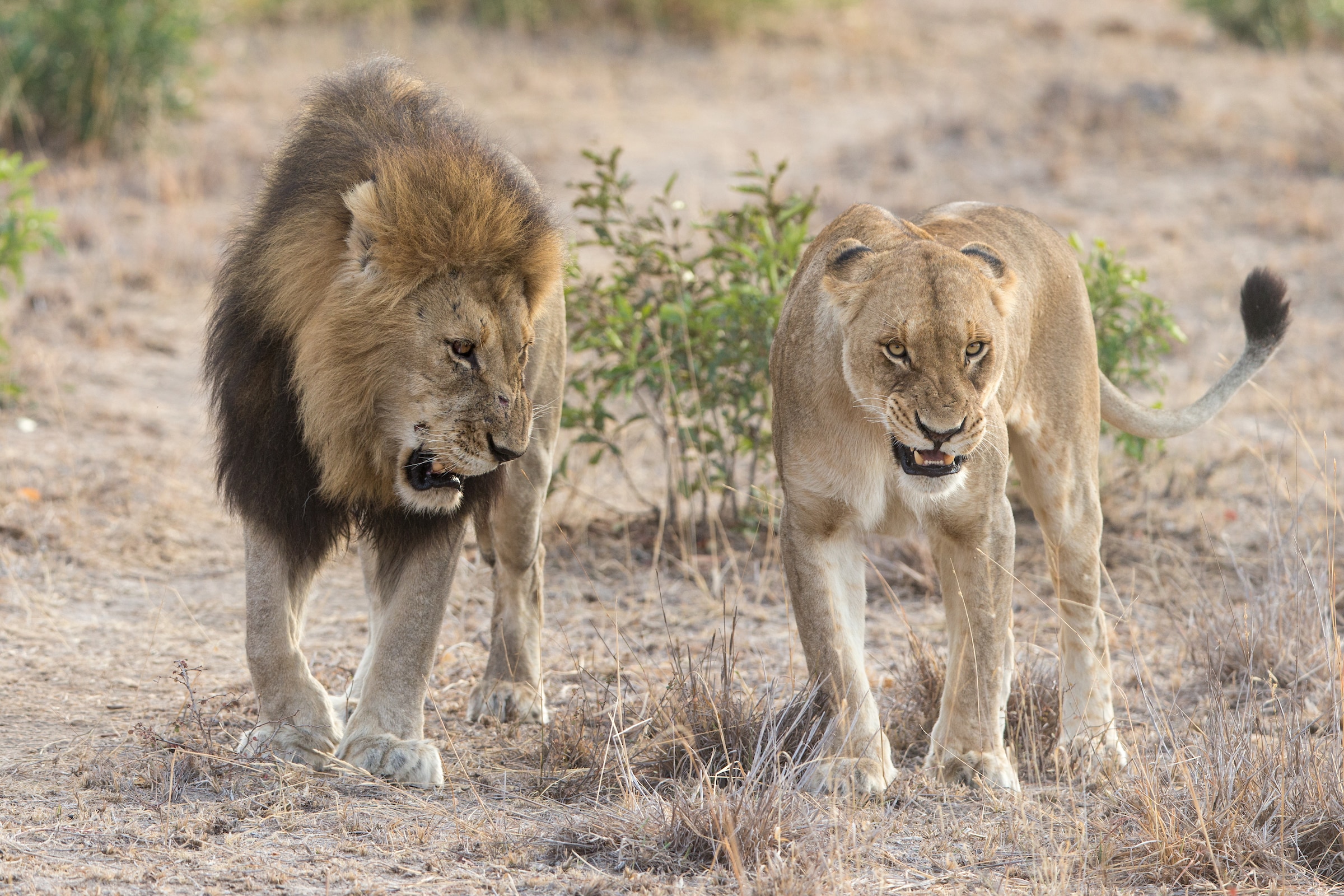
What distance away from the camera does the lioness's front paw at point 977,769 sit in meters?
3.67

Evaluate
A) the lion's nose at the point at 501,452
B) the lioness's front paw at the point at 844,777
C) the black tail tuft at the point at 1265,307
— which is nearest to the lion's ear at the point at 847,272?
the lion's nose at the point at 501,452

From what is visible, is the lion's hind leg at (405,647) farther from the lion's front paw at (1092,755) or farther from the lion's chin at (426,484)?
the lion's front paw at (1092,755)

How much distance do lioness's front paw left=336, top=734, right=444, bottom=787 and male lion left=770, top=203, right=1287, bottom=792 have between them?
0.93 m

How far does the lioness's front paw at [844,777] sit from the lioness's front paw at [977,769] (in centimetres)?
20

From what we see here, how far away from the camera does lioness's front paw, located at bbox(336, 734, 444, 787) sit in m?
3.64

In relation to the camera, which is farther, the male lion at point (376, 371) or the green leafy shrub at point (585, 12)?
the green leafy shrub at point (585, 12)

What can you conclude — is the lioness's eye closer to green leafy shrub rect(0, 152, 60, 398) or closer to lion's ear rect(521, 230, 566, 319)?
lion's ear rect(521, 230, 566, 319)

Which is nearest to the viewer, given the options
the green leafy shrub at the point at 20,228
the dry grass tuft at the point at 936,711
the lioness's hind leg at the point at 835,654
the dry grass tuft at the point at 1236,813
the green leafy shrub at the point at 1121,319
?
the dry grass tuft at the point at 1236,813

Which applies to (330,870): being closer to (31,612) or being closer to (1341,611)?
(31,612)

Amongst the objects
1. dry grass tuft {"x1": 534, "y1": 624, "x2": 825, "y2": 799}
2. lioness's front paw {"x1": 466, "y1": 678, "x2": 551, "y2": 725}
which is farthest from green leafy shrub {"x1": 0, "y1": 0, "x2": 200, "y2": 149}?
dry grass tuft {"x1": 534, "y1": 624, "x2": 825, "y2": 799}

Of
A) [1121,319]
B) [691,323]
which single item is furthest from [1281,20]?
[691,323]

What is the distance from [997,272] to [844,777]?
1.26 m

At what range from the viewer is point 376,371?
3398 millimetres

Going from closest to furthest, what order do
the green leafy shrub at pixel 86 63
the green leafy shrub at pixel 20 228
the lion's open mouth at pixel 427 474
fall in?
1. the lion's open mouth at pixel 427 474
2. the green leafy shrub at pixel 20 228
3. the green leafy shrub at pixel 86 63
